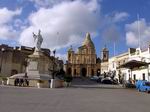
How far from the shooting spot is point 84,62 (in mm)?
141750

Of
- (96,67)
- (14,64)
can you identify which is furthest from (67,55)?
(14,64)

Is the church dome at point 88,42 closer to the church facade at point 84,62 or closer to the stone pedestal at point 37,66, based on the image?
the church facade at point 84,62

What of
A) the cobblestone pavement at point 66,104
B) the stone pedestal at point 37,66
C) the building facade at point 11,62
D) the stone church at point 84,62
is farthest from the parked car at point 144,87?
the stone church at point 84,62

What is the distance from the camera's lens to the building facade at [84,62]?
139875 millimetres

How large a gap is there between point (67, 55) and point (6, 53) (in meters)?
71.2

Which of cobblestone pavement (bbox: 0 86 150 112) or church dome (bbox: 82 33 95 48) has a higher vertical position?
church dome (bbox: 82 33 95 48)

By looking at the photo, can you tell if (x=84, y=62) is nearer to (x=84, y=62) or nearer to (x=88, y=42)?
Answer: (x=84, y=62)

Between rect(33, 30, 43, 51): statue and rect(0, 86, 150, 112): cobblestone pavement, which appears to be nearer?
rect(0, 86, 150, 112): cobblestone pavement

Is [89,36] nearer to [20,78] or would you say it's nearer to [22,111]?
[20,78]

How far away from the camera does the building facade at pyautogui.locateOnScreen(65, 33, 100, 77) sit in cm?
13988

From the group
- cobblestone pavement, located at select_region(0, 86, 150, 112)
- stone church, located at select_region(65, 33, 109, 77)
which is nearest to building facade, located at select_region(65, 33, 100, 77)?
stone church, located at select_region(65, 33, 109, 77)

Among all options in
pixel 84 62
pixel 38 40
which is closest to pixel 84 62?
pixel 84 62

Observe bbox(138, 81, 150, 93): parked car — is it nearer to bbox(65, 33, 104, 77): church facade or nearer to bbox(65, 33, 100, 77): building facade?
bbox(65, 33, 100, 77): building facade

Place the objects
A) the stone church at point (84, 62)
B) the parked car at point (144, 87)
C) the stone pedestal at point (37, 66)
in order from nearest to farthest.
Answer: the parked car at point (144, 87) < the stone pedestal at point (37, 66) < the stone church at point (84, 62)
